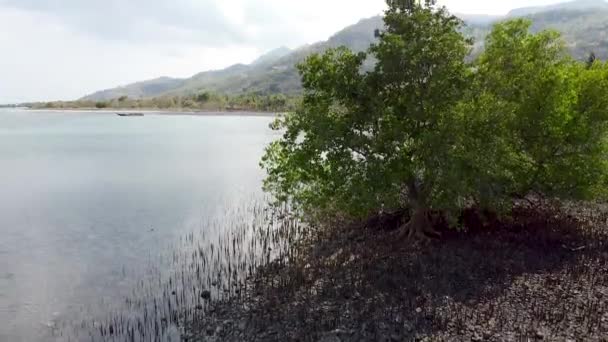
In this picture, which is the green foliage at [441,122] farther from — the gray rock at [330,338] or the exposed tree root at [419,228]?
the gray rock at [330,338]

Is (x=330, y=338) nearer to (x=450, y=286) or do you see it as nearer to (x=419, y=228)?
(x=450, y=286)

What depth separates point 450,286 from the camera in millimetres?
22453

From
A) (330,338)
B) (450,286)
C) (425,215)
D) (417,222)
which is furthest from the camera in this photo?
(425,215)

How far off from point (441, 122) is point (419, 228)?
23.8 ft

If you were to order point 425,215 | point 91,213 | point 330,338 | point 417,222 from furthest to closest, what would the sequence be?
point 91,213 → point 425,215 → point 417,222 → point 330,338

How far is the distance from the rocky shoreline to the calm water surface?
8725mm

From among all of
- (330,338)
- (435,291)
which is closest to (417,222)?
(435,291)

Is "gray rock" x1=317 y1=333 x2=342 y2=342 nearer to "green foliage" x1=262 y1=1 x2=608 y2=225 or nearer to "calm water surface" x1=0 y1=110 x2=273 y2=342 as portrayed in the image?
"green foliage" x1=262 y1=1 x2=608 y2=225

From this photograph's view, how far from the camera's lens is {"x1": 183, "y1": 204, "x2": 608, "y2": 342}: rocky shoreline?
731 inches

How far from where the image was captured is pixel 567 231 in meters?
29.9

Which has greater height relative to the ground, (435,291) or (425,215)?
(425,215)

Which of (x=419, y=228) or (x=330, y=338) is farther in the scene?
(x=419, y=228)

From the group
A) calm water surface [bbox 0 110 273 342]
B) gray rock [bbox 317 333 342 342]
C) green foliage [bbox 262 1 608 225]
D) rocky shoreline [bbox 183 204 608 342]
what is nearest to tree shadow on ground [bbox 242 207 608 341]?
rocky shoreline [bbox 183 204 608 342]

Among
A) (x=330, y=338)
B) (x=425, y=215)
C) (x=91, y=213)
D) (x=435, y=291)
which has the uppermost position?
(x=425, y=215)
